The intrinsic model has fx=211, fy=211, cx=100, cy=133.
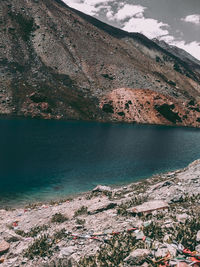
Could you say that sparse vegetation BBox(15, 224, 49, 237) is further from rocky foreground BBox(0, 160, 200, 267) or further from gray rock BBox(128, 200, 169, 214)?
gray rock BBox(128, 200, 169, 214)

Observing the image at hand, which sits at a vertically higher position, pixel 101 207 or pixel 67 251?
pixel 67 251

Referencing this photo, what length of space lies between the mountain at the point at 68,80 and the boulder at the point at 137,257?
120467 mm

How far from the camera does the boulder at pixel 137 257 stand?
1084 centimetres


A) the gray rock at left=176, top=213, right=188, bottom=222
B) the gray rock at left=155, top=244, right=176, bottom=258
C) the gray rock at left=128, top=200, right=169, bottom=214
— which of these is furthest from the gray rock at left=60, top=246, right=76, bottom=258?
the gray rock at left=176, top=213, right=188, bottom=222

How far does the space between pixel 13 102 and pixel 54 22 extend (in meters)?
110

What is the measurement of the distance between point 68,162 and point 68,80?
121 meters

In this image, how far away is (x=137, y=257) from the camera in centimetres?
1095

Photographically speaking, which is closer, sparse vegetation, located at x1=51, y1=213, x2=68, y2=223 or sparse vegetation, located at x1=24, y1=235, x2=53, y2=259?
sparse vegetation, located at x1=24, y1=235, x2=53, y2=259

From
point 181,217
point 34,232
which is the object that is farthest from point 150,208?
point 34,232

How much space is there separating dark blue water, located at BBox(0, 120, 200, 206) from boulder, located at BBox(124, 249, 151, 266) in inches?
934

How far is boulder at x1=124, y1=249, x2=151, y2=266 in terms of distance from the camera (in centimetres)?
1084

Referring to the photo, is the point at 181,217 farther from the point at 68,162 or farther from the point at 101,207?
the point at 68,162

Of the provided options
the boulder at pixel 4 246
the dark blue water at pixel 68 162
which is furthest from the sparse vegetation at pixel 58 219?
the dark blue water at pixel 68 162

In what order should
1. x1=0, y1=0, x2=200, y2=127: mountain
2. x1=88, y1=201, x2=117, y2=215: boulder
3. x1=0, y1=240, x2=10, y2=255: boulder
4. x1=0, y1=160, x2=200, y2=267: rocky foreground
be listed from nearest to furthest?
x1=0, y1=160, x2=200, y2=267: rocky foreground, x1=0, y1=240, x2=10, y2=255: boulder, x1=88, y1=201, x2=117, y2=215: boulder, x1=0, y1=0, x2=200, y2=127: mountain
